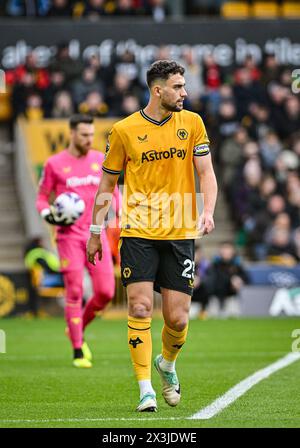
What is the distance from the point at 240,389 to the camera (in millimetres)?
10508

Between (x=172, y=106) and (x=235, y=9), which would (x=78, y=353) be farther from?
(x=235, y=9)

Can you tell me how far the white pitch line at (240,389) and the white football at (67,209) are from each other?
95.5 inches

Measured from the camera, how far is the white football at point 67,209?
41.9ft

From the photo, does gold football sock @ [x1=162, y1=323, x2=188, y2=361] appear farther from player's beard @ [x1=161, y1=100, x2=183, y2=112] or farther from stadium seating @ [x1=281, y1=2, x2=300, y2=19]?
stadium seating @ [x1=281, y1=2, x2=300, y2=19]

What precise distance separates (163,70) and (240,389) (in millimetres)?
2859

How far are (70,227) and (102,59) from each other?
15.5 metres

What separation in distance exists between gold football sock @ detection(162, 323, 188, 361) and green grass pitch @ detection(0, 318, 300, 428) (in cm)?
38

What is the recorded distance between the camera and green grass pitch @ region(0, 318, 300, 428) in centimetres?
855
